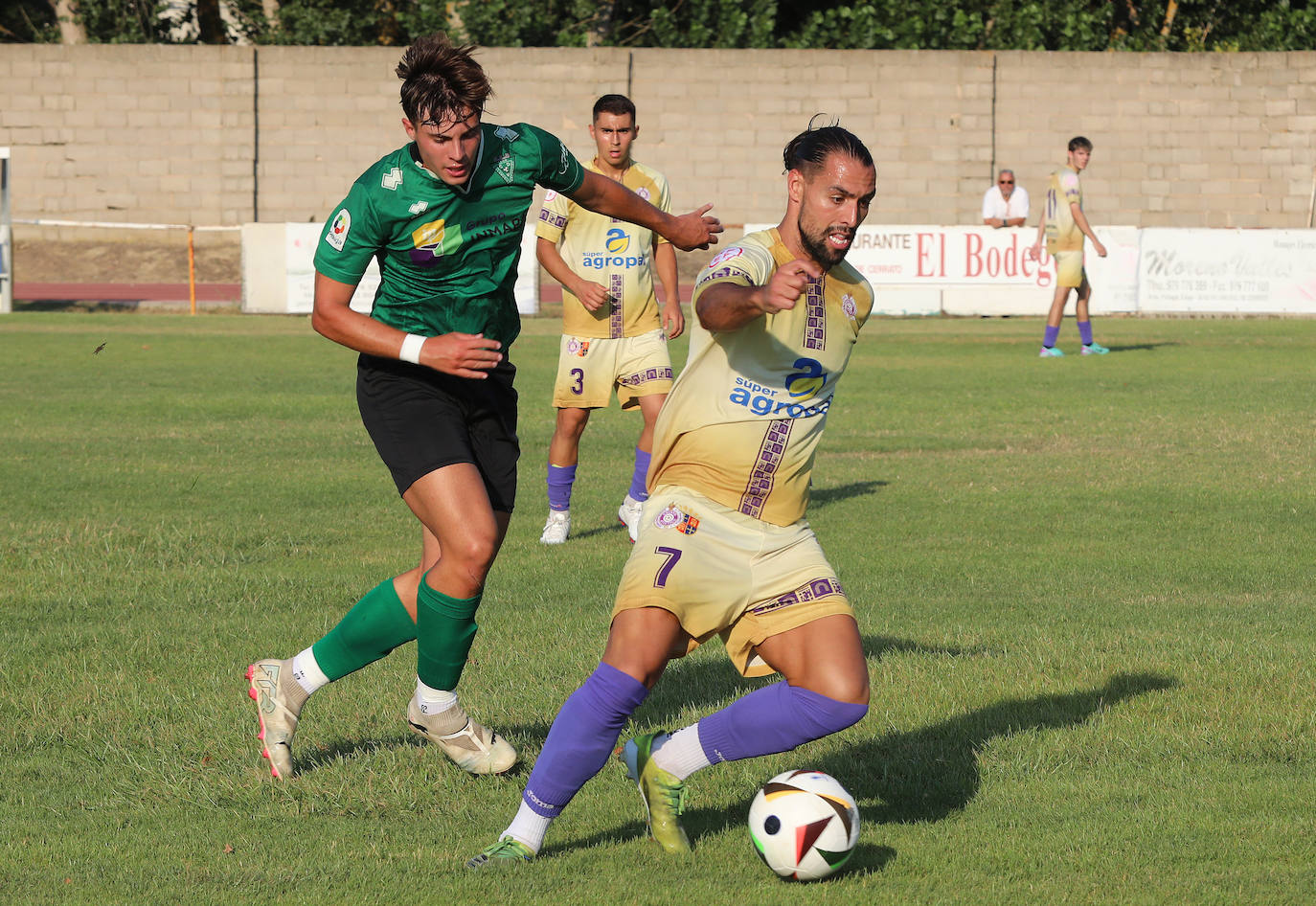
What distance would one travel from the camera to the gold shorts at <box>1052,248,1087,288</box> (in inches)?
751

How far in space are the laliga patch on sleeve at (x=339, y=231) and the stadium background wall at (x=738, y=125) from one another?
2959cm

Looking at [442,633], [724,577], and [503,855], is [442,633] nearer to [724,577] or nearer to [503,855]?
[503,855]

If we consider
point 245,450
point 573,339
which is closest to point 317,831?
point 573,339

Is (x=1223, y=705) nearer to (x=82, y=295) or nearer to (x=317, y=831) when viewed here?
(x=317, y=831)

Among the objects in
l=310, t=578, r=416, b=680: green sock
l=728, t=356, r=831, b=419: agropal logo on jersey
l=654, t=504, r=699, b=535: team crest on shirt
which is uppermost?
l=728, t=356, r=831, b=419: agropal logo on jersey

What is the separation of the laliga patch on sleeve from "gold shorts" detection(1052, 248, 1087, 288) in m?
15.6

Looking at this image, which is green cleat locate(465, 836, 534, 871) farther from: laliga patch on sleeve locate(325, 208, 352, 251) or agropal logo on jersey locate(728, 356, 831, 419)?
laliga patch on sleeve locate(325, 208, 352, 251)

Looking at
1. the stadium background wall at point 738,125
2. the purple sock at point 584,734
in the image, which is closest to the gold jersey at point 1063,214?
the stadium background wall at point 738,125

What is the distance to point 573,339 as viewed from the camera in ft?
30.5

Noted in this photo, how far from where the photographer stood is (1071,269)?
1908 centimetres

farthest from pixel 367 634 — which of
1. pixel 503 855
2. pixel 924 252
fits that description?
pixel 924 252

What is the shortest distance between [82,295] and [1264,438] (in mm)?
24603

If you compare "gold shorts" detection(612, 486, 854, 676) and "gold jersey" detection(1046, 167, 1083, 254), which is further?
"gold jersey" detection(1046, 167, 1083, 254)

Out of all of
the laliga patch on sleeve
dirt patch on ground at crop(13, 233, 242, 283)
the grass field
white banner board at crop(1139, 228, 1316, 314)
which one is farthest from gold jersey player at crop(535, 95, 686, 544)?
dirt patch on ground at crop(13, 233, 242, 283)
